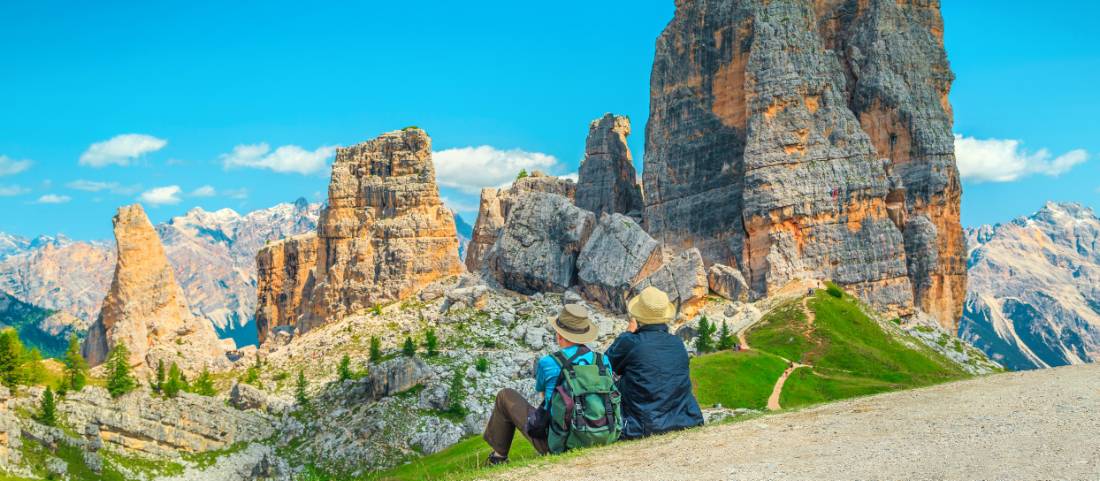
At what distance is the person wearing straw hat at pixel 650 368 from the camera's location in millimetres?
18578

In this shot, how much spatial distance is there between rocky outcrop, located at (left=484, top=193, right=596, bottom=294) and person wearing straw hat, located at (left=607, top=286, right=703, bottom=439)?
68224 millimetres

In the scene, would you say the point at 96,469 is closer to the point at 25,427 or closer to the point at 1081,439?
the point at 25,427

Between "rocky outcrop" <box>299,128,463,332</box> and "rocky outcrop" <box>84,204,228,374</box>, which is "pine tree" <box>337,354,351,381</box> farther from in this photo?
"rocky outcrop" <box>84,204,228,374</box>

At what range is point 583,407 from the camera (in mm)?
17859

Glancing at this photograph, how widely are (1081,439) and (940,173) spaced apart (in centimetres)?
8865

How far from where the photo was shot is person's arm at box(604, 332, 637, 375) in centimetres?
1864

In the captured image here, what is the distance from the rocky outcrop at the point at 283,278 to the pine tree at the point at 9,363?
51052mm

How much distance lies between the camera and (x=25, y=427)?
52.6 meters

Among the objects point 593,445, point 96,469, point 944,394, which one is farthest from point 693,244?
point 593,445

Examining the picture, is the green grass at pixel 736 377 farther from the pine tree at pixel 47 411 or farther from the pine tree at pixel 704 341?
the pine tree at pixel 47 411

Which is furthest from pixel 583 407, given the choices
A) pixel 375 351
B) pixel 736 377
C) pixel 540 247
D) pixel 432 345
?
pixel 540 247

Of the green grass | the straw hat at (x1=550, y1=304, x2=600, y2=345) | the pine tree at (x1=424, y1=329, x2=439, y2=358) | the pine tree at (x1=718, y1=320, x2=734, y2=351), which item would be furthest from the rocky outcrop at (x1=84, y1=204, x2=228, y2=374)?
the straw hat at (x1=550, y1=304, x2=600, y2=345)

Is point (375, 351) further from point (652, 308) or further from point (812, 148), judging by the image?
point (652, 308)

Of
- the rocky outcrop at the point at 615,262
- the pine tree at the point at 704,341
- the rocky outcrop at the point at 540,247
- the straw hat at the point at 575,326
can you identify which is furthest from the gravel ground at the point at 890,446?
the rocky outcrop at the point at 540,247
